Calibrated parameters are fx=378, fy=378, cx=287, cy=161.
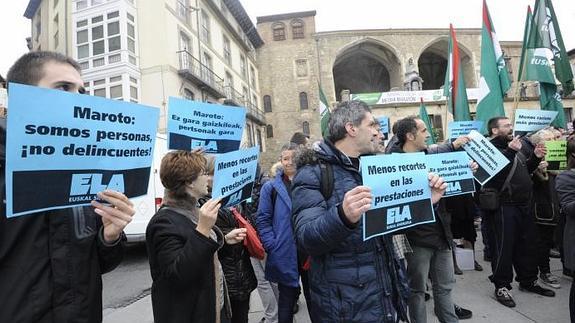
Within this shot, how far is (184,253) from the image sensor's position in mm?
1933

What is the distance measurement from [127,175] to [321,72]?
123ft

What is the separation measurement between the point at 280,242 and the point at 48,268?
2.22 meters

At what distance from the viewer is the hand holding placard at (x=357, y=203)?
1.75 m

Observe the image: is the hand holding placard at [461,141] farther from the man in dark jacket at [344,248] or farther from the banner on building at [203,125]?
the banner on building at [203,125]

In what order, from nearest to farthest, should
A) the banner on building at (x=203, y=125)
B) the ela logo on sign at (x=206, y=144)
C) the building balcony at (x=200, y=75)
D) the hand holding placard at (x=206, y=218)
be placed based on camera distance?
1. the hand holding placard at (x=206, y=218)
2. the banner on building at (x=203, y=125)
3. the ela logo on sign at (x=206, y=144)
4. the building balcony at (x=200, y=75)

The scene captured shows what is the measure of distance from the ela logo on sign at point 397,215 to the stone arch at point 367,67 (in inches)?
1495

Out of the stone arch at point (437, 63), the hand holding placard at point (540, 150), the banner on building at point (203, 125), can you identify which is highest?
the stone arch at point (437, 63)

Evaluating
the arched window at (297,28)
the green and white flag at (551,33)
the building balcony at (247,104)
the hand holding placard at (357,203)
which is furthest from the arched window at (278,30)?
the hand holding placard at (357,203)

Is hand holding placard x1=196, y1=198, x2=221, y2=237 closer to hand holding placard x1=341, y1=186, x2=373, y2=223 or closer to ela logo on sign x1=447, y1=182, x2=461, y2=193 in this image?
hand holding placard x1=341, y1=186, x2=373, y2=223

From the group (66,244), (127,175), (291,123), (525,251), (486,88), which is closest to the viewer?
(66,244)

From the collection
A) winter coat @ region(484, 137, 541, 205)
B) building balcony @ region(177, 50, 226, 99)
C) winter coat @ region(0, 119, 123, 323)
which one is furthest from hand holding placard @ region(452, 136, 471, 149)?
building balcony @ region(177, 50, 226, 99)

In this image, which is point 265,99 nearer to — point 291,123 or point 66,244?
point 291,123

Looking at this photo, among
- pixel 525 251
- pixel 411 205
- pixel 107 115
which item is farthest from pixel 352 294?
pixel 525 251

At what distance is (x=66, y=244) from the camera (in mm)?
1400
